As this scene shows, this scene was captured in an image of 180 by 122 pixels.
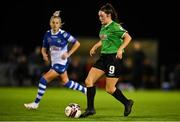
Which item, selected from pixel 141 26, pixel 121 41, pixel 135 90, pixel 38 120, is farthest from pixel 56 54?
pixel 141 26

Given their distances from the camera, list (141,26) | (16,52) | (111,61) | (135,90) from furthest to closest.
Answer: (141,26) → (16,52) → (135,90) → (111,61)

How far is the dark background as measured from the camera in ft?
113

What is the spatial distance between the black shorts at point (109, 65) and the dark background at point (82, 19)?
874 inches

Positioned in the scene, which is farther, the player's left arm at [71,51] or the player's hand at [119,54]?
the player's left arm at [71,51]

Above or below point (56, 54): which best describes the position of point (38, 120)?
Result: below

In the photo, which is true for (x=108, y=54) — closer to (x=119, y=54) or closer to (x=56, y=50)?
(x=119, y=54)

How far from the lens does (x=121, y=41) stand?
1170cm

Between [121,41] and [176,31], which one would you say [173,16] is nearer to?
[176,31]

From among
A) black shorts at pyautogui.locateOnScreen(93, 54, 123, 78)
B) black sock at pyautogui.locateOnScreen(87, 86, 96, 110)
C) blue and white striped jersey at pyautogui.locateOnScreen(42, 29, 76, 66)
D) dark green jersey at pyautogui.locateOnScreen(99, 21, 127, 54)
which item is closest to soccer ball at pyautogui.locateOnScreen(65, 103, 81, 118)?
black sock at pyautogui.locateOnScreen(87, 86, 96, 110)

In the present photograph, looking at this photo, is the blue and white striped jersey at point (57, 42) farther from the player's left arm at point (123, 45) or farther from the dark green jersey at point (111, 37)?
the player's left arm at point (123, 45)

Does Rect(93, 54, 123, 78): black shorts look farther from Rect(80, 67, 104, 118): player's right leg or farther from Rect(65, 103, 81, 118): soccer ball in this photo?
Rect(65, 103, 81, 118): soccer ball

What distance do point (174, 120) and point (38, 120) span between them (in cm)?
255

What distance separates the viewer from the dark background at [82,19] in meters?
34.4

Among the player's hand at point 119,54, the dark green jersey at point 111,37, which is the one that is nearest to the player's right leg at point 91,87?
the dark green jersey at point 111,37
